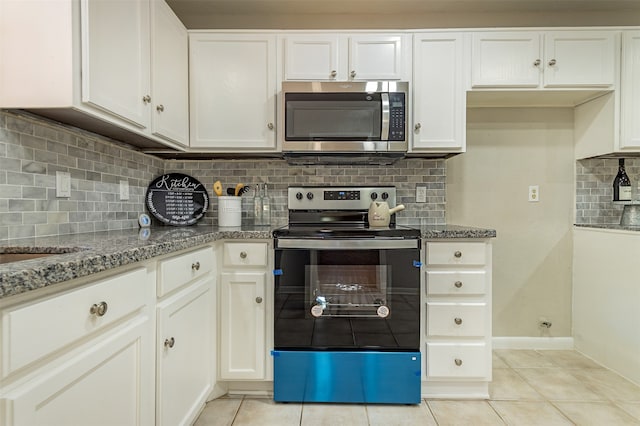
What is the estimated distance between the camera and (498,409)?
1.71 meters

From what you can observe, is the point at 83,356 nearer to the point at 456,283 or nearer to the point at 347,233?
the point at 347,233

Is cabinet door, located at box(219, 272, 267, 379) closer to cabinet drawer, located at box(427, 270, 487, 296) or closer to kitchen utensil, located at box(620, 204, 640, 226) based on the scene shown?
cabinet drawer, located at box(427, 270, 487, 296)

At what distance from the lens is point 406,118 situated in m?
1.94

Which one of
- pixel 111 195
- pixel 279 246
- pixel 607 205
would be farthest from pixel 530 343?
pixel 111 195

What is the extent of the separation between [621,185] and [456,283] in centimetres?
155

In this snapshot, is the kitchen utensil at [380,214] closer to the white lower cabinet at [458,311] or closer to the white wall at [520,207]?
the white lower cabinet at [458,311]

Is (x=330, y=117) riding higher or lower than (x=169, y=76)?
lower

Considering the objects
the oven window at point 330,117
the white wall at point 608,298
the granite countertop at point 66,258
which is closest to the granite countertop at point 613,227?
the white wall at point 608,298

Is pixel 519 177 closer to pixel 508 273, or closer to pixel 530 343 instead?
pixel 508 273

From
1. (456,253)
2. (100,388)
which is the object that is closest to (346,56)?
(456,253)

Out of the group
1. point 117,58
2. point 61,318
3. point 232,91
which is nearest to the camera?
point 61,318

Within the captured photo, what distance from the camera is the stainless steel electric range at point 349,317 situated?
5.60 ft

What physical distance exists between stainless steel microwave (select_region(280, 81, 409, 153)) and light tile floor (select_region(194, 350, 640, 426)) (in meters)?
1.39

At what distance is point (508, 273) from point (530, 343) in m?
0.52
